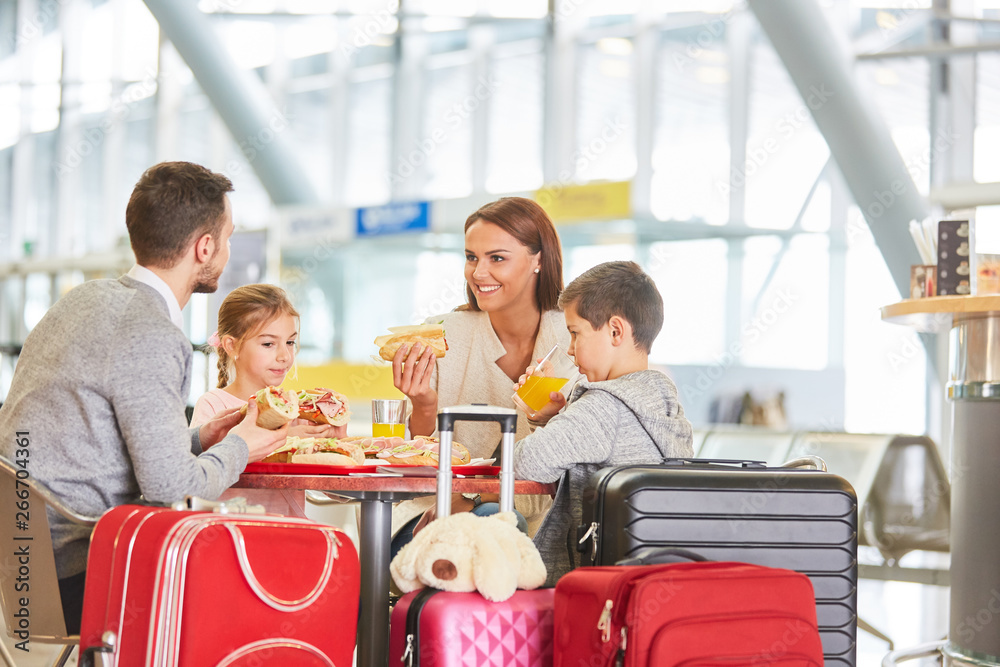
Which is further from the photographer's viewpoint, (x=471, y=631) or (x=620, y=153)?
(x=620, y=153)

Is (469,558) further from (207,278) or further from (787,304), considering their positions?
(787,304)

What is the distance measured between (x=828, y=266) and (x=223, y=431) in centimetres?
826

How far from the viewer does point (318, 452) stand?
2.43 meters

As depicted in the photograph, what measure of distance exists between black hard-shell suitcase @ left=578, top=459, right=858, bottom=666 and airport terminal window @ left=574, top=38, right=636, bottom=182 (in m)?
8.04

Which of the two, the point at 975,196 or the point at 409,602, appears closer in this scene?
the point at 409,602

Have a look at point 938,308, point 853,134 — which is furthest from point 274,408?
point 853,134

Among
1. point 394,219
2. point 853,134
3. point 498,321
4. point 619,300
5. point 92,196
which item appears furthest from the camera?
point 92,196


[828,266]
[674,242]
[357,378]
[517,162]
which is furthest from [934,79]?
[357,378]

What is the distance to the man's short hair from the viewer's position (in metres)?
2.19

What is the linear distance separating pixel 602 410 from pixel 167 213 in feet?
3.40

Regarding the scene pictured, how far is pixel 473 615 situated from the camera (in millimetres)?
2031

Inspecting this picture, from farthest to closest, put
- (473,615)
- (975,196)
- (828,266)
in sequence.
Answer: (828,266) < (975,196) < (473,615)

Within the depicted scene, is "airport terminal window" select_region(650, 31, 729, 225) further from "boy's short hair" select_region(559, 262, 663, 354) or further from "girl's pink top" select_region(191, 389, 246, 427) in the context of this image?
"boy's short hair" select_region(559, 262, 663, 354)

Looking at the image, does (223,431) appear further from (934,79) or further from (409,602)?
(934,79)
